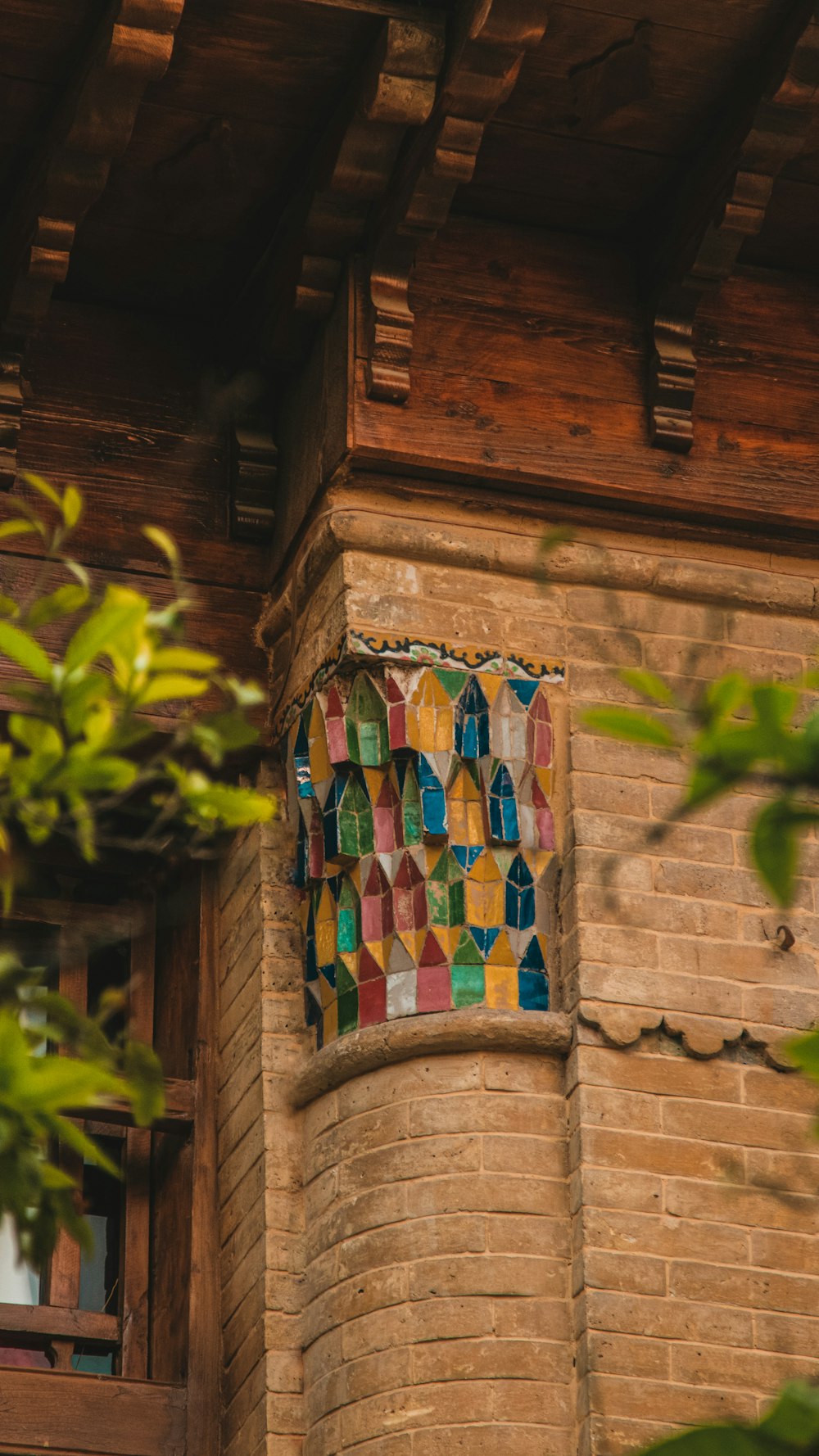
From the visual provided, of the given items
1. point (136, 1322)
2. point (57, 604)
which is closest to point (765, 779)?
point (57, 604)

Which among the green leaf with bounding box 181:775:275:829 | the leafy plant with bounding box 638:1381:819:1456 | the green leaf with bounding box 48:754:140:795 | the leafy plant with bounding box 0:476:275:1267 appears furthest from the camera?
the green leaf with bounding box 181:775:275:829

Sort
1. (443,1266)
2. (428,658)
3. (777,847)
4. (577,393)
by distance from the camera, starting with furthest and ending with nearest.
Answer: (577,393), (428,658), (443,1266), (777,847)

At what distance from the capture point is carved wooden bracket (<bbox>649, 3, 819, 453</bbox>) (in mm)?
6410

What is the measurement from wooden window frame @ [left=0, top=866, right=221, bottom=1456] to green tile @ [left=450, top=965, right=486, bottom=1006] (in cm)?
96

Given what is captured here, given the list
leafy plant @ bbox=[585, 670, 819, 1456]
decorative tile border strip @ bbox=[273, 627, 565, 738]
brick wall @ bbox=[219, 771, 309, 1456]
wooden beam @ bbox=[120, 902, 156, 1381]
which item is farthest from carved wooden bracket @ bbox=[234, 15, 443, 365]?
leafy plant @ bbox=[585, 670, 819, 1456]

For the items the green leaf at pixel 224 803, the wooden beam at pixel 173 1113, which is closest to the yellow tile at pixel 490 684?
the wooden beam at pixel 173 1113

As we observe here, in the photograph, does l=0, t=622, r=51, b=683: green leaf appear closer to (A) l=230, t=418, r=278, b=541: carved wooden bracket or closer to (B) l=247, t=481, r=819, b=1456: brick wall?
(B) l=247, t=481, r=819, b=1456: brick wall

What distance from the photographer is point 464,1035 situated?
6.07m

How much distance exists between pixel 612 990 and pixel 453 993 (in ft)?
1.30

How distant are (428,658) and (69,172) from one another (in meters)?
1.59

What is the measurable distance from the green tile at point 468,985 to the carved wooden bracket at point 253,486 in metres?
1.64

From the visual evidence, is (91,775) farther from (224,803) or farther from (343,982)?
(343,982)

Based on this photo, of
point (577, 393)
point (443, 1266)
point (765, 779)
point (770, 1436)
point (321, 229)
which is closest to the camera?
point (770, 1436)

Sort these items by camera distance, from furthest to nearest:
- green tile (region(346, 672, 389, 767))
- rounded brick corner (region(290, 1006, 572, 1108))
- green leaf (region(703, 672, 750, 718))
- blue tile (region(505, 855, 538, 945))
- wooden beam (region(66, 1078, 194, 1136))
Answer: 1. wooden beam (region(66, 1078, 194, 1136))
2. green tile (region(346, 672, 389, 767))
3. blue tile (region(505, 855, 538, 945))
4. rounded brick corner (region(290, 1006, 572, 1108))
5. green leaf (region(703, 672, 750, 718))
